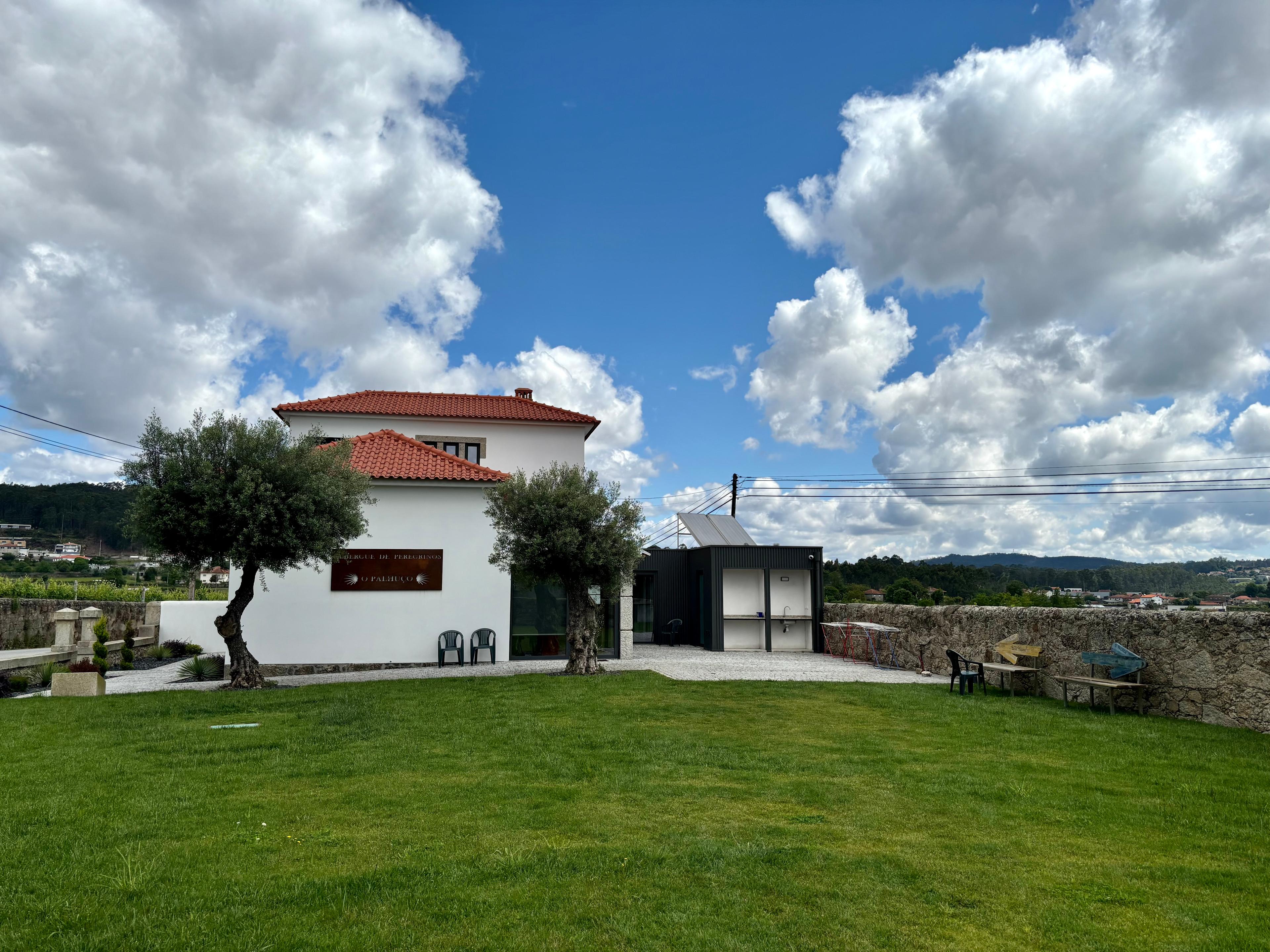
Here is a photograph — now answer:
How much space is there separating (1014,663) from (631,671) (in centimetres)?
784

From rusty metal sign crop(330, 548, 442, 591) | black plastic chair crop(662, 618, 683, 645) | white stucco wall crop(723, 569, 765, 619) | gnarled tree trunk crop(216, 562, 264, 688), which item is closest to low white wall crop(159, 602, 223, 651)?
rusty metal sign crop(330, 548, 442, 591)

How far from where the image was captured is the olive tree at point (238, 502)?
1386 cm

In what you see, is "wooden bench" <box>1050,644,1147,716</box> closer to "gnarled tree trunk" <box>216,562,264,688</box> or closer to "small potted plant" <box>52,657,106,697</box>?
"gnarled tree trunk" <box>216,562,264,688</box>

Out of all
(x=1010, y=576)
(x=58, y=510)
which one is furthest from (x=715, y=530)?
(x=58, y=510)

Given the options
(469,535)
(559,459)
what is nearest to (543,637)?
(469,535)

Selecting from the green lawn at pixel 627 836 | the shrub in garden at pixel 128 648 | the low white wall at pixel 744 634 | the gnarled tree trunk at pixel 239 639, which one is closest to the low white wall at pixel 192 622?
the shrub in garden at pixel 128 648

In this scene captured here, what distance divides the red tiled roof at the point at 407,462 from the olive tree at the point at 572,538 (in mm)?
2708

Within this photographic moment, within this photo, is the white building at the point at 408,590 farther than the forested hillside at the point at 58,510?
No

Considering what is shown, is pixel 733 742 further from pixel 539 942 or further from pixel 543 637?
pixel 543 637

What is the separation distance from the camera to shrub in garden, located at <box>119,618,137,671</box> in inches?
806

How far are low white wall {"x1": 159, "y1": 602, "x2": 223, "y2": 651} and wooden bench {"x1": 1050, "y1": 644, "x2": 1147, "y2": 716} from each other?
23.2 metres

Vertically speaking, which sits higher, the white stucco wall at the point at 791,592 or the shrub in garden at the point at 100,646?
the white stucco wall at the point at 791,592

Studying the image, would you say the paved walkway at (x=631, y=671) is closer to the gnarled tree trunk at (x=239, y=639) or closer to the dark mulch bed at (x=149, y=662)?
the dark mulch bed at (x=149, y=662)

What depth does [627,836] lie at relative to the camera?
18.7 feet
